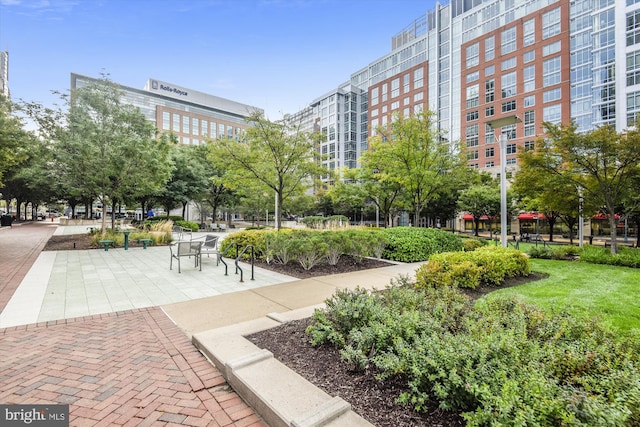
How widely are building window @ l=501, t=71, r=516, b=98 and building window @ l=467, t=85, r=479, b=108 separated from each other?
13.2 feet

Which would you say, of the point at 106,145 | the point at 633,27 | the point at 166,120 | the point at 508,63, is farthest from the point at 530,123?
the point at 166,120

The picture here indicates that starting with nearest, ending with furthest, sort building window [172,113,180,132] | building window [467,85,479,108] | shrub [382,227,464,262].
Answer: shrub [382,227,464,262] → building window [467,85,479,108] → building window [172,113,180,132]

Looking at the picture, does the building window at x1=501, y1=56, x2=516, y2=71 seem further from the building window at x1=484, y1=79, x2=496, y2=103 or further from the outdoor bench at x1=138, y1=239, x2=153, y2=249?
the outdoor bench at x1=138, y1=239, x2=153, y2=249

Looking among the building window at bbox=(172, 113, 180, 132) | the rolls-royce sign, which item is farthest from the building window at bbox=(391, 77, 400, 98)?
the rolls-royce sign

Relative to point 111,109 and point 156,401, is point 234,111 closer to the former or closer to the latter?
point 111,109

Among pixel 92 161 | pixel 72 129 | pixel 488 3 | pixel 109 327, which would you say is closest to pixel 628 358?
pixel 109 327

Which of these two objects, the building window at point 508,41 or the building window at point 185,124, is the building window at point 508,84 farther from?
the building window at point 185,124

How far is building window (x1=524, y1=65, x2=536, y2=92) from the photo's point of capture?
4681 cm

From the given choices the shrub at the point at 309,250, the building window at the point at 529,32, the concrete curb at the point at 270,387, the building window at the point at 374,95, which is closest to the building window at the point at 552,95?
the building window at the point at 529,32

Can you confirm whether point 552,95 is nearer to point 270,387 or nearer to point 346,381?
point 346,381

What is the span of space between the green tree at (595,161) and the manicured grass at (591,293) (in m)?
3.99

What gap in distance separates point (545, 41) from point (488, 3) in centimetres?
1356

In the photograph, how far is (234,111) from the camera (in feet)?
291

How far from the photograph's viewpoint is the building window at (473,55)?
53906 mm
